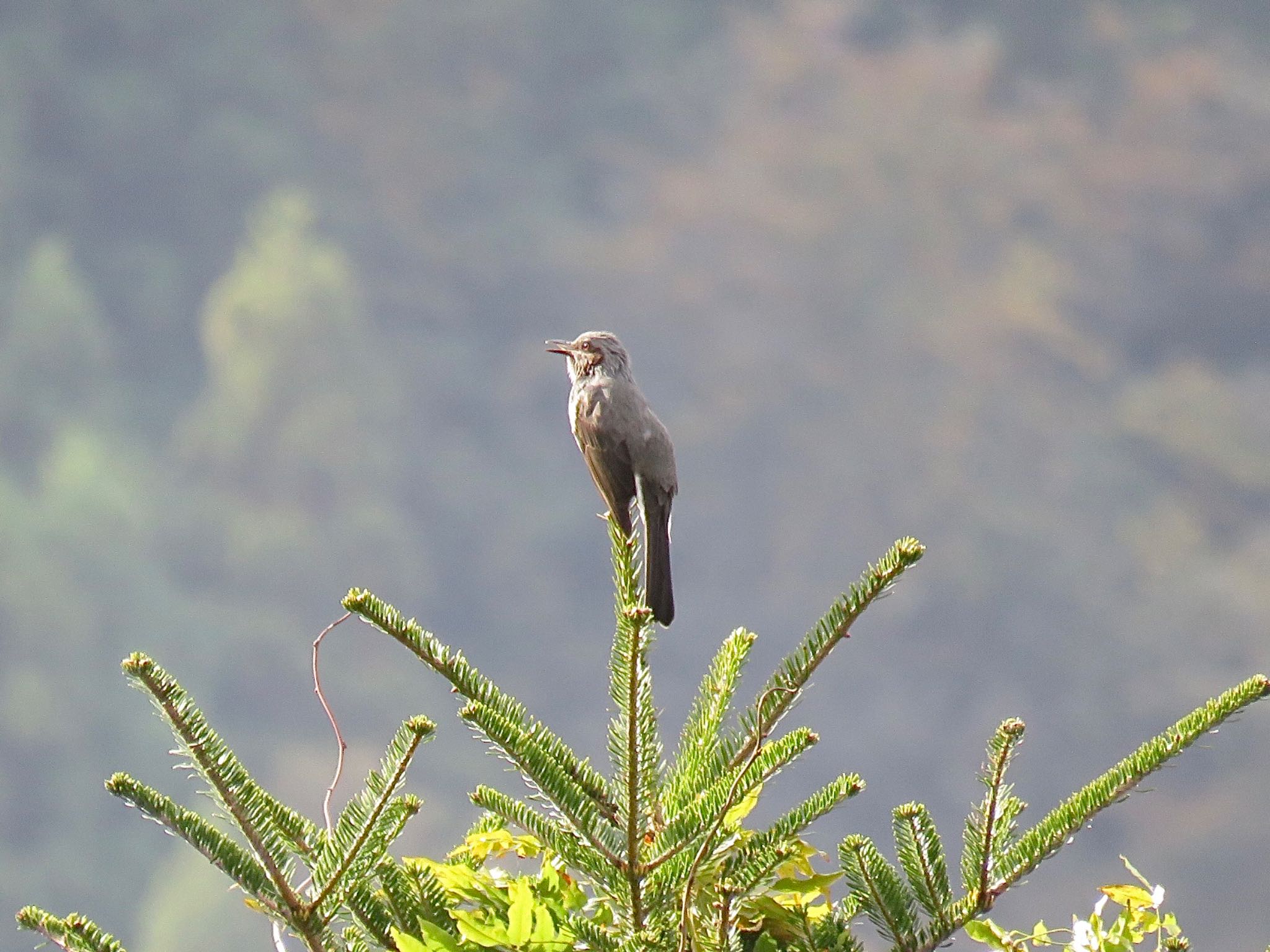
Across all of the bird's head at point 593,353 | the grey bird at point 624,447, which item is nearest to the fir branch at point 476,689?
the grey bird at point 624,447

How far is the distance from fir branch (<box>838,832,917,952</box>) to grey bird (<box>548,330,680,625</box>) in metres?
1.98

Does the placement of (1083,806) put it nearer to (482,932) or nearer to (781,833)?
(781,833)

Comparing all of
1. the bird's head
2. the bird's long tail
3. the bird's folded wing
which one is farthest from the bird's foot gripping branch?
the bird's head

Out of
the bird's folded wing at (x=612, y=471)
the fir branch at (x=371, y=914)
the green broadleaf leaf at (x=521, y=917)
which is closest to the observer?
the green broadleaf leaf at (x=521, y=917)

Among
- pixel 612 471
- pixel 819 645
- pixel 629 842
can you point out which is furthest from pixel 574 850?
pixel 612 471

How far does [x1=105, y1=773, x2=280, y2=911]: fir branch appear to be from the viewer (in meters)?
1.84

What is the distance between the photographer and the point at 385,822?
1.96 meters

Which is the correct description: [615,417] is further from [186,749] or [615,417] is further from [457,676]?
[186,749]

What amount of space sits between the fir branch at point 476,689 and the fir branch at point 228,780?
31 centimetres

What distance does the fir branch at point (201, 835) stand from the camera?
1838mm

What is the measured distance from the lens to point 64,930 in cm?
190

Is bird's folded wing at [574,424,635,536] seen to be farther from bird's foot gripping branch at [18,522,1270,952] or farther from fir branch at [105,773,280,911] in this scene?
fir branch at [105,773,280,911]

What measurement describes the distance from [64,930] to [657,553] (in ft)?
7.74

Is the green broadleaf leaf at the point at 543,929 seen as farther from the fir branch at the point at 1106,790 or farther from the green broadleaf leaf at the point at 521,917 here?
the fir branch at the point at 1106,790
